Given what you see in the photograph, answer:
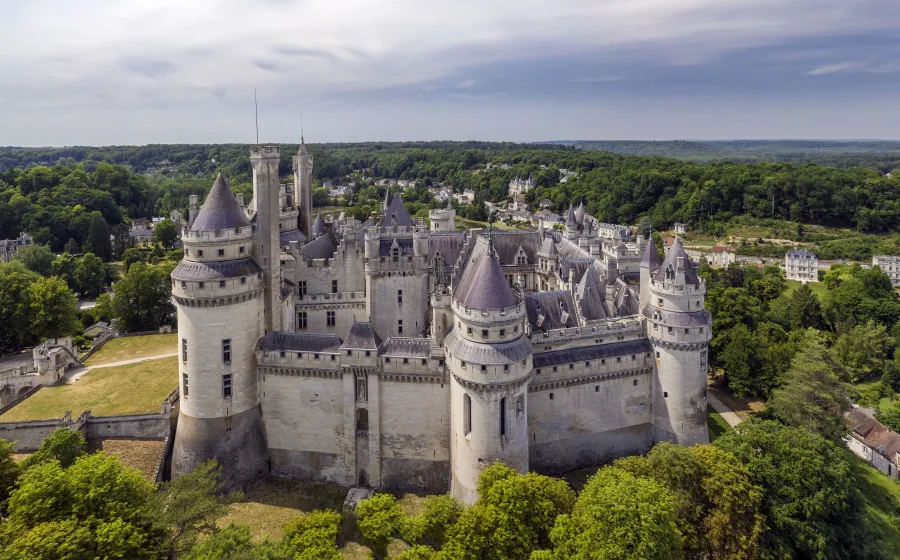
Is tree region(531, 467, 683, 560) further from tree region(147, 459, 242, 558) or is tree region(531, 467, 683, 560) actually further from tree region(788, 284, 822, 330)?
tree region(788, 284, 822, 330)

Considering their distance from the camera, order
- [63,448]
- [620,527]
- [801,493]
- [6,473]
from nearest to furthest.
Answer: [620,527] < [6,473] < [801,493] < [63,448]

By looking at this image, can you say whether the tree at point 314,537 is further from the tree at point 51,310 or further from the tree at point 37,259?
the tree at point 37,259

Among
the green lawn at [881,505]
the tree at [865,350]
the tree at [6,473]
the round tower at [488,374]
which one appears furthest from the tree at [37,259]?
the tree at [865,350]

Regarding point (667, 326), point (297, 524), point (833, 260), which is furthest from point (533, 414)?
point (833, 260)

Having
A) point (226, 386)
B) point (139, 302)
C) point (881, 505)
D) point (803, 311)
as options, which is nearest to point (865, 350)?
point (803, 311)

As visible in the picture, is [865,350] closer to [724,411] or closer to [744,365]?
[744,365]

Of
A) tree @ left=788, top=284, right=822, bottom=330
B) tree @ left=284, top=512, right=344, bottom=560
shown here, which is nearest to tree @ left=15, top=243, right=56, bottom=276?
tree @ left=284, top=512, right=344, bottom=560

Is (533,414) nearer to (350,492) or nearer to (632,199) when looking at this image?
(350,492)
